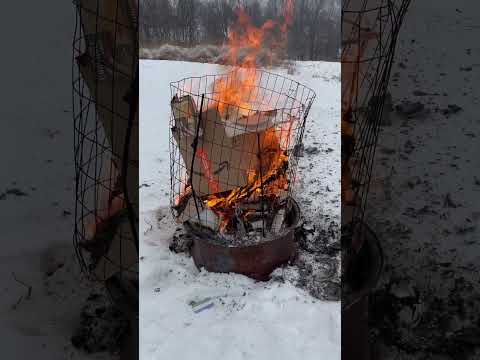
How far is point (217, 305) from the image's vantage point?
71.1 inches

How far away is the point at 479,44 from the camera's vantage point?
207 cm

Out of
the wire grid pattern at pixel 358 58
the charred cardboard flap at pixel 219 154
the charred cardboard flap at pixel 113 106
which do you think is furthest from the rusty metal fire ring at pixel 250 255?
the charred cardboard flap at pixel 113 106

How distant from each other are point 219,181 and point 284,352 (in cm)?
64

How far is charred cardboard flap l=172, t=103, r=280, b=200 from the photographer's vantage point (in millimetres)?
1700

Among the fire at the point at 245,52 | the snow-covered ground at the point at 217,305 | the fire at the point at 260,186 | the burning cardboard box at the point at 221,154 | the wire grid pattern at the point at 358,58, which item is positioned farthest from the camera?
the fire at the point at 245,52

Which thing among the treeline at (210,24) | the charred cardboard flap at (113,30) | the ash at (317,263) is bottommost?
the ash at (317,263)

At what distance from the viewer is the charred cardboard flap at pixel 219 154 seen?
1700mm

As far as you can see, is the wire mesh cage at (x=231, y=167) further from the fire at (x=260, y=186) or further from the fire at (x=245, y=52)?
the fire at (x=245, y=52)

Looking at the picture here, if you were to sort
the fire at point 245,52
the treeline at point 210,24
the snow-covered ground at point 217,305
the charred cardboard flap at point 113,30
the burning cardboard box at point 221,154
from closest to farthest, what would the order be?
the charred cardboard flap at point 113,30, the snow-covered ground at point 217,305, the burning cardboard box at point 221,154, the fire at point 245,52, the treeline at point 210,24

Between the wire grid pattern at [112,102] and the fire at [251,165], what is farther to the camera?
the fire at [251,165]

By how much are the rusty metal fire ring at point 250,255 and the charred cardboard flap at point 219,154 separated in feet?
0.70

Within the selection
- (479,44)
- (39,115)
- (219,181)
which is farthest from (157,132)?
(479,44)

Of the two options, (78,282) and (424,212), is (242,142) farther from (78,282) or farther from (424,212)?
(424,212)

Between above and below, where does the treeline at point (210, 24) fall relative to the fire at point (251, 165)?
above
